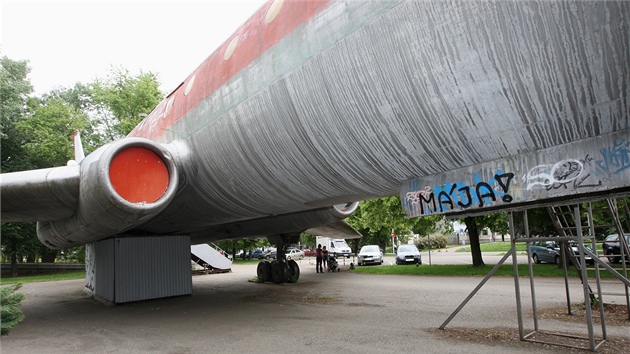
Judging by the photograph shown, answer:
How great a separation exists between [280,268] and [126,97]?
71.3 feet

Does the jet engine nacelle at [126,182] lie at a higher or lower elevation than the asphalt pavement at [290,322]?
higher

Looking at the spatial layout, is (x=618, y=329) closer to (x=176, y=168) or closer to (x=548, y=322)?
(x=548, y=322)

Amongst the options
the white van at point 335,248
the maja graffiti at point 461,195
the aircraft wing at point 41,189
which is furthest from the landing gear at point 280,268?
the white van at point 335,248

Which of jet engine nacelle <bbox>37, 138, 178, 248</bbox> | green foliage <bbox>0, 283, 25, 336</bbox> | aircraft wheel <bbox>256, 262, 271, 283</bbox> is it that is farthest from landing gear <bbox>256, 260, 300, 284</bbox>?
jet engine nacelle <bbox>37, 138, 178, 248</bbox>

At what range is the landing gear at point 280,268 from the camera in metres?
14.8

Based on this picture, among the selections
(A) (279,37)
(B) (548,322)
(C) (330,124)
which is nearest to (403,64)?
(C) (330,124)

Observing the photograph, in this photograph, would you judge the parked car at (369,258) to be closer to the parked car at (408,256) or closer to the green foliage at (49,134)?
the parked car at (408,256)

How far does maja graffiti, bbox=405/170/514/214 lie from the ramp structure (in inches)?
856

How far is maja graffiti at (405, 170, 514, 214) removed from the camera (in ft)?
12.2

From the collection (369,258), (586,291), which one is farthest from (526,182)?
(369,258)

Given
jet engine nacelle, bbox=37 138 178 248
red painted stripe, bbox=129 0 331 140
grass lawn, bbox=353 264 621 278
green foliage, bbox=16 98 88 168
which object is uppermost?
green foliage, bbox=16 98 88 168

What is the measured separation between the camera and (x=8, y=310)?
25.5 feet

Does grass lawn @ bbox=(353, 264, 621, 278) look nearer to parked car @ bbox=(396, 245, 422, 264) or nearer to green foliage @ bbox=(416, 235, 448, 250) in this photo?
parked car @ bbox=(396, 245, 422, 264)

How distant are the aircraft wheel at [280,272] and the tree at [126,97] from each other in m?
19.1
